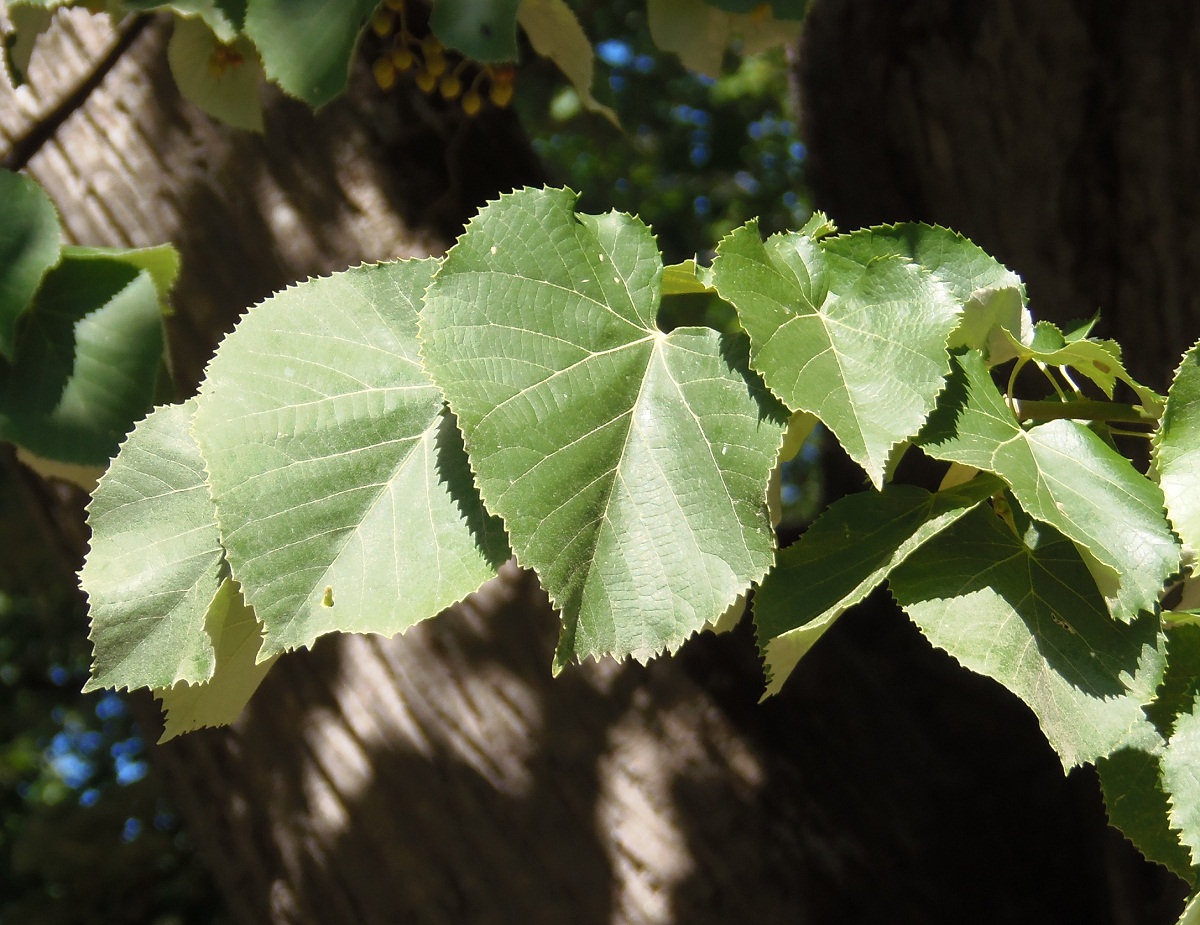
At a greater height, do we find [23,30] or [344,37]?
[23,30]

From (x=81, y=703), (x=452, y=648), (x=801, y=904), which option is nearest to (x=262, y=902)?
(x=452, y=648)

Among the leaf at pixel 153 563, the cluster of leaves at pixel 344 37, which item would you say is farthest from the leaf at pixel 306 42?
the leaf at pixel 153 563

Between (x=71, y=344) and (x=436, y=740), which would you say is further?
(x=436, y=740)

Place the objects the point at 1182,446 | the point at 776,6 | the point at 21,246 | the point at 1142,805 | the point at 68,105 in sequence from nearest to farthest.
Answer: the point at 1182,446 < the point at 1142,805 < the point at 21,246 < the point at 776,6 < the point at 68,105

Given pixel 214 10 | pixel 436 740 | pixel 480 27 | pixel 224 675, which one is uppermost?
pixel 214 10

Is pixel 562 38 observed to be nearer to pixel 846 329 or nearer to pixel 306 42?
pixel 306 42

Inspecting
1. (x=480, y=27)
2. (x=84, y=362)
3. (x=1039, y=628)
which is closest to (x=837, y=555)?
(x=1039, y=628)

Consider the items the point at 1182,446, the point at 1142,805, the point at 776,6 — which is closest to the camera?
the point at 1182,446
